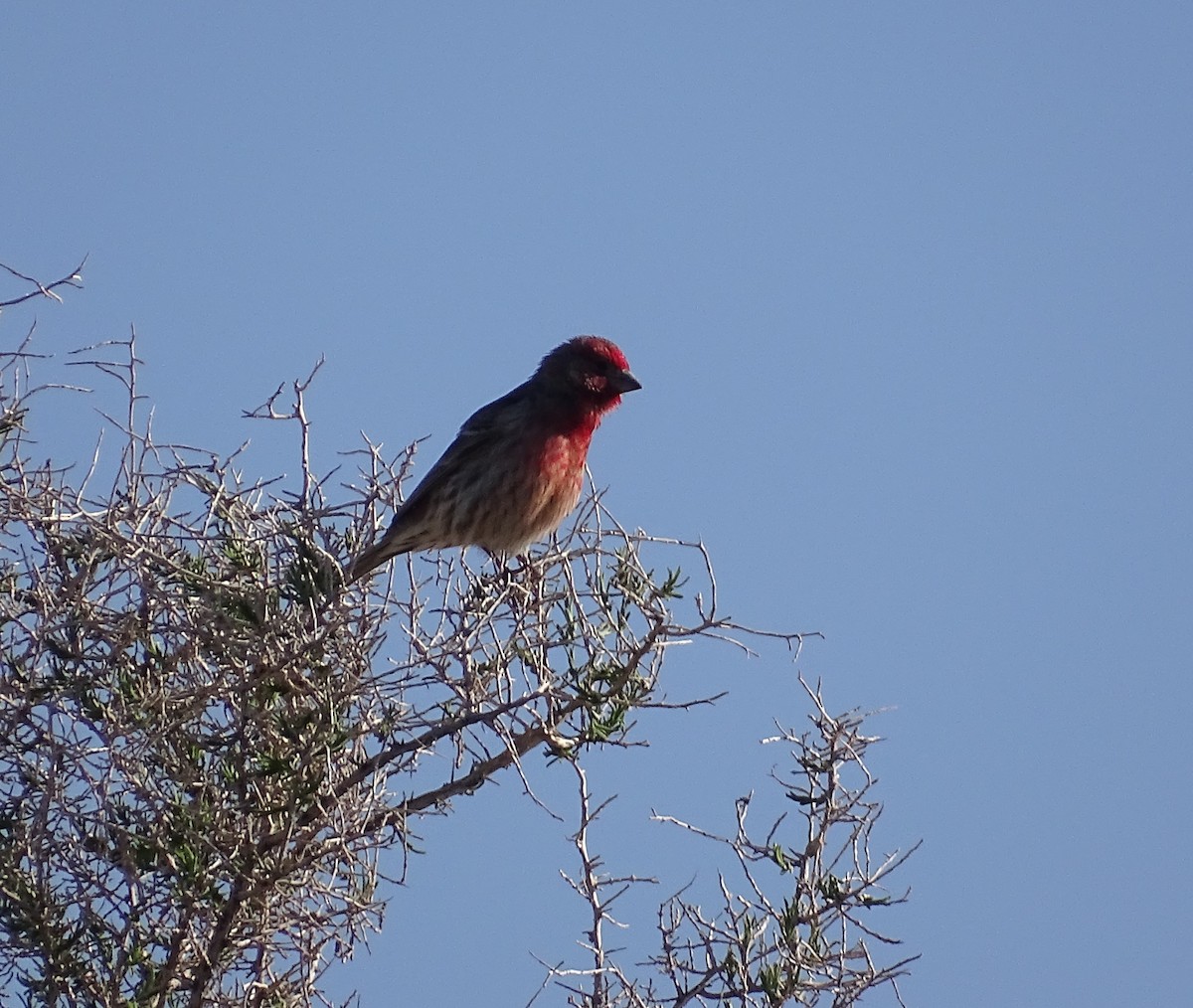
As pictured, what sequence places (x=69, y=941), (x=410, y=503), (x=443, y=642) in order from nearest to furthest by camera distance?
(x=69, y=941), (x=443, y=642), (x=410, y=503)

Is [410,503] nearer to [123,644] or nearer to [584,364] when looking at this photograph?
[584,364]

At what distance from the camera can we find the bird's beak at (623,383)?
24.1ft

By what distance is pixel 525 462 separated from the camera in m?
7.17

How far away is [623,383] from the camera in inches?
289

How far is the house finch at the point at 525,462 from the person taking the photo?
7141 mm

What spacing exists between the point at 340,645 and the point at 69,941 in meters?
1.04

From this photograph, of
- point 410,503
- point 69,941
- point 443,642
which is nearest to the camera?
point 69,941

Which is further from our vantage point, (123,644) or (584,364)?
(584,364)

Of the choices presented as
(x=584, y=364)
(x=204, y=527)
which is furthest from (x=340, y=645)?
(x=584, y=364)

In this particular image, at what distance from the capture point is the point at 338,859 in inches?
176

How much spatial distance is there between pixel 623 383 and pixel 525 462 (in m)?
0.59

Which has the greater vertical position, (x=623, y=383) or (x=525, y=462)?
(x=623, y=383)

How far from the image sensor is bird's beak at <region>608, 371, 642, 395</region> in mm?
7344

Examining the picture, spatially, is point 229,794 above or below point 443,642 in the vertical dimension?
below
